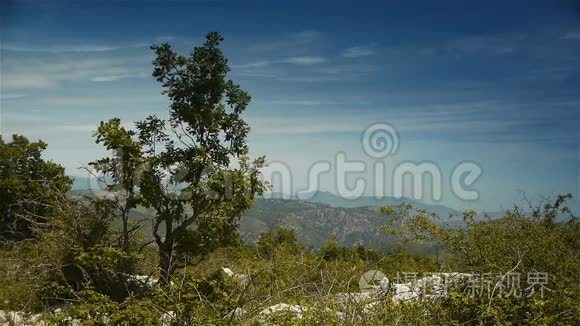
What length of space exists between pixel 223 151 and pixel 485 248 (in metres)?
7.60

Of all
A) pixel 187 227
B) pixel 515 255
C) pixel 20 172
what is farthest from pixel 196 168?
pixel 20 172

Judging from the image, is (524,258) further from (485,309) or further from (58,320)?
(58,320)

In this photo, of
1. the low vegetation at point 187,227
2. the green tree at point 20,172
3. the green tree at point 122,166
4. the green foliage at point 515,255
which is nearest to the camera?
the green foliage at point 515,255

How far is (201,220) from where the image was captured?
14320mm

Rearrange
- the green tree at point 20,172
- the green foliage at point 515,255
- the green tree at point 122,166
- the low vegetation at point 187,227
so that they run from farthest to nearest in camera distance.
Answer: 1. the green tree at point 20,172
2. the green tree at point 122,166
3. the low vegetation at point 187,227
4. the green foliage at point 515,255

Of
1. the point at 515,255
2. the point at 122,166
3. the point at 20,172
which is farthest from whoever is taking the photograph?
the point at 20,172

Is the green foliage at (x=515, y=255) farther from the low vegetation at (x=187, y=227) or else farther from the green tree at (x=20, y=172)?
the green tree at (x=20, y=172)

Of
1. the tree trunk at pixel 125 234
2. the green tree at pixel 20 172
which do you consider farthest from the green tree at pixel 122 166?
the green tree at pixel 20 172

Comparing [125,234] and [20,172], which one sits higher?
[20,172]

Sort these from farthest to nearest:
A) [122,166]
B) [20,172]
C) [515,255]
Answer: [20,172] → [122,166] → [515,255]

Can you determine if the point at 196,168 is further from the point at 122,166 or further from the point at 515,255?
→ the point at 515,255

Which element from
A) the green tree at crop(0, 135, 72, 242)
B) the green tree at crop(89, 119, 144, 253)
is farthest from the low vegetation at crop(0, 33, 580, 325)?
the green tree at crop(0, 135, 72, 242)

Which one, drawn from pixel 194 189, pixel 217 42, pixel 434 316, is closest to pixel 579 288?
pixel 434 316

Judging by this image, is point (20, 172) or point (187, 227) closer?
point (187, 227)
